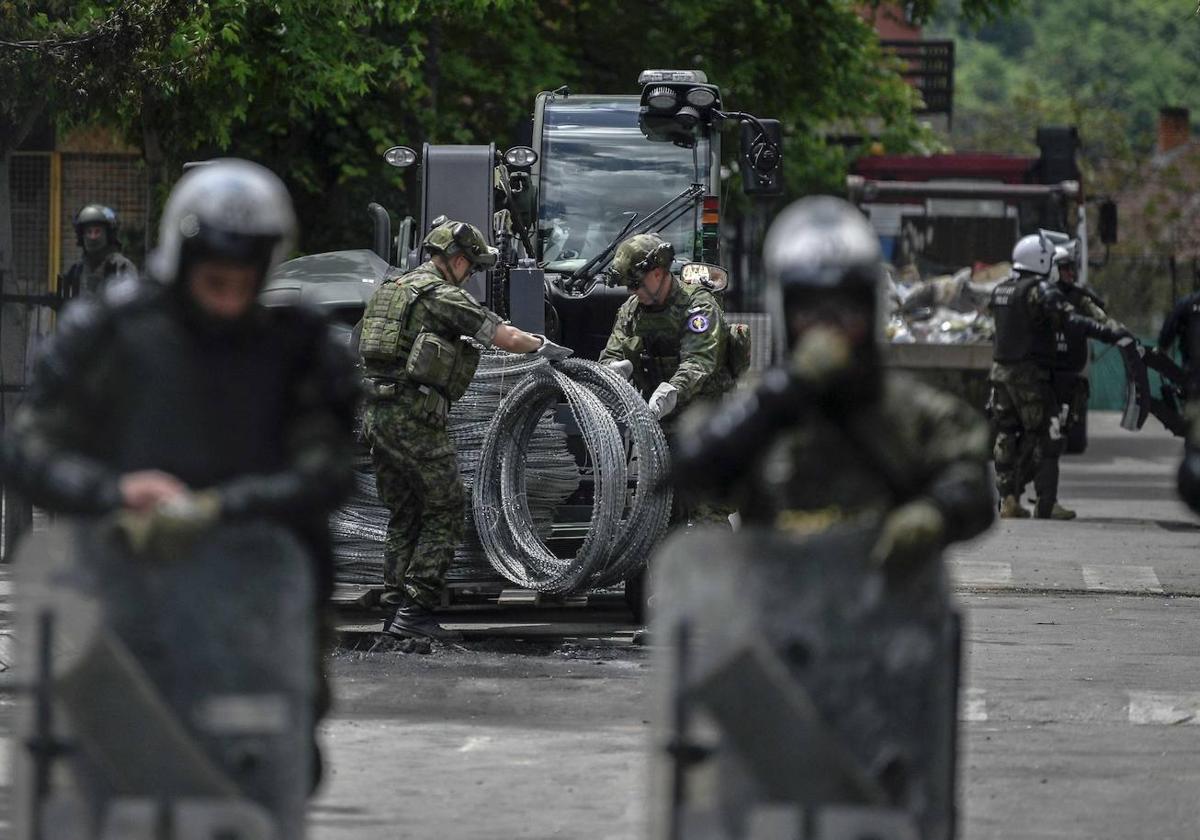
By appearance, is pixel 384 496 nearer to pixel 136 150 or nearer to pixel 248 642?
pixel 248 642

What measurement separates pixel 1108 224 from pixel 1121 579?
40.1ft

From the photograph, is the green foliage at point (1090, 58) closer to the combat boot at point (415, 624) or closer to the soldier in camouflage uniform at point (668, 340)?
the soldier in camouflage uniform at point (668, 340)

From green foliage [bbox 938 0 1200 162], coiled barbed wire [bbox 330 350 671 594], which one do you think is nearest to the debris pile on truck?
coiled barbed wire [bbox 330 350 671 594]

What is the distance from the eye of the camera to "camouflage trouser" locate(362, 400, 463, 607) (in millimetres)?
10242

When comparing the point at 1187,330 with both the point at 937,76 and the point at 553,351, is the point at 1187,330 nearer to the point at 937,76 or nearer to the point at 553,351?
the point at 553,351

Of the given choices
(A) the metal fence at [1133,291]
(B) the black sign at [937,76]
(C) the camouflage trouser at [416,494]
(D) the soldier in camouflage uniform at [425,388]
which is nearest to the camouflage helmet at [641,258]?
(D) the soldier in camouflage uniform at [425,388]

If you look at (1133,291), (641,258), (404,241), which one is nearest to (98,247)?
(404,241)

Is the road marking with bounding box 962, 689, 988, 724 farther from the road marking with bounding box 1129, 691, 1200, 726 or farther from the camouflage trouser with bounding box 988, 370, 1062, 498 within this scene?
the camouflage trouser with bounding box 988, 370, 1062, 498

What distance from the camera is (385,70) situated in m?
21.2

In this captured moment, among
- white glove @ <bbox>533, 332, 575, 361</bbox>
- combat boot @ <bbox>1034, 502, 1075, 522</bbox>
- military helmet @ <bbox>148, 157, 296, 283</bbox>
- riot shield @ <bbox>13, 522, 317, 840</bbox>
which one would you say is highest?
military helmet @ <bbox>148, 157, 296, 283</bbox>

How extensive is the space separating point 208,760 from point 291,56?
1657cm

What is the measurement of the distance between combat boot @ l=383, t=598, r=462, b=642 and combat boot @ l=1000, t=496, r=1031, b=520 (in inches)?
317

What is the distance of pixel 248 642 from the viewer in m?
4.19

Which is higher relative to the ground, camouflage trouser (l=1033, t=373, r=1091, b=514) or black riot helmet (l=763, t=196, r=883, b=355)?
black riot helmet (l=763, t=196, r=883, b=355)
